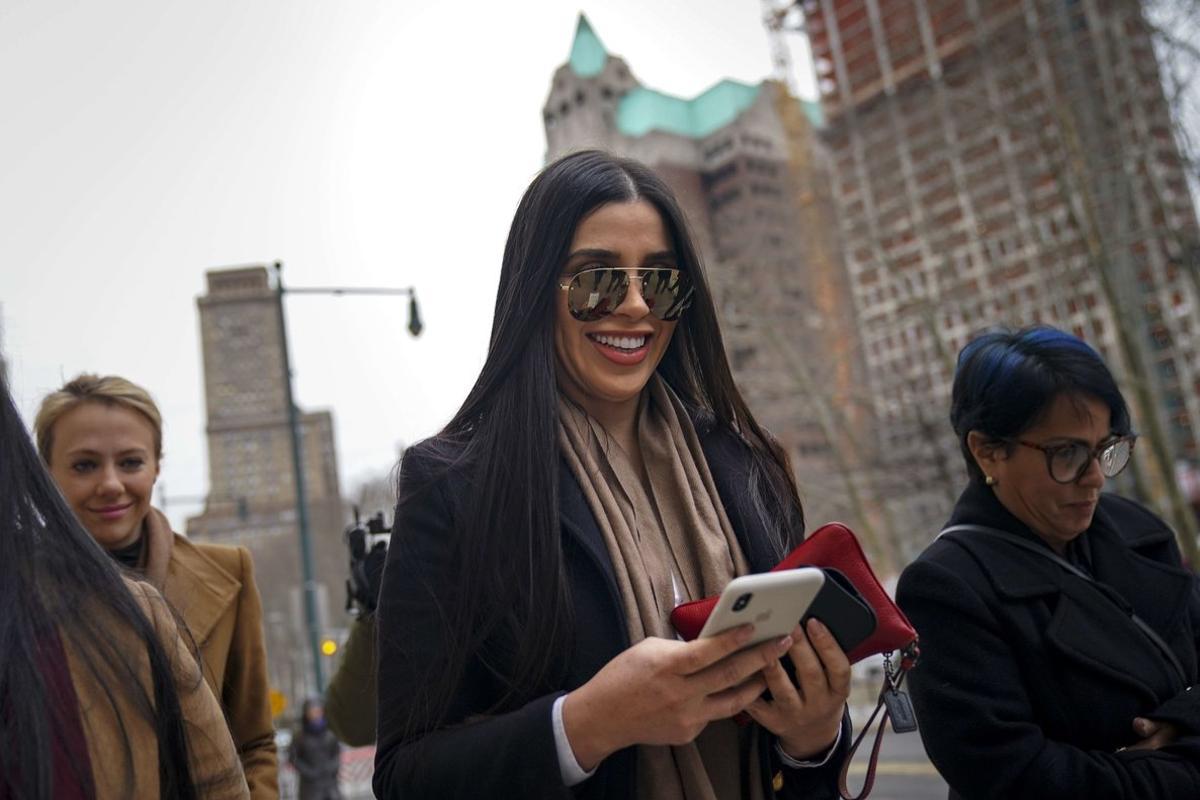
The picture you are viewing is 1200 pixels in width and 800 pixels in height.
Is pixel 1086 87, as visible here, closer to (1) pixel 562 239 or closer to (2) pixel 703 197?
(1) pixel 562 239

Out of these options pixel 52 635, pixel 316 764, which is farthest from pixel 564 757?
pixel 316 764

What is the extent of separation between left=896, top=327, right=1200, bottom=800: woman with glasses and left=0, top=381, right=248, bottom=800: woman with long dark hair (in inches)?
63.4

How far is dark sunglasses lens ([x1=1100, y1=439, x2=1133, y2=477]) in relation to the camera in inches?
108

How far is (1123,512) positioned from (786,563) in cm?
156

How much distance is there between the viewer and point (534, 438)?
6.97ft

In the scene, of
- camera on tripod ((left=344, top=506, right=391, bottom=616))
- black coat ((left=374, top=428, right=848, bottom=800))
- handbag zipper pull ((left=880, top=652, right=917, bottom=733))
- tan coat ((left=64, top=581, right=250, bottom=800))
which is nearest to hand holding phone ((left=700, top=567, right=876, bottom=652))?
handbag zipper pull ((left=880, top=652, right=917, bottom=733))

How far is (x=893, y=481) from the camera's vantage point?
23.2m

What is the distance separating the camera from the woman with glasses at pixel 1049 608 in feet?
8.14

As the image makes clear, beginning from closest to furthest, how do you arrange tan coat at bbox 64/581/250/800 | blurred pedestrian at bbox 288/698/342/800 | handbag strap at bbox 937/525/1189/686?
tan coat at bbox 64/581/250/800 → handbag strap at bbox 937/525/1189/686 → blurred pedestrian at bbox 288/698/342/800

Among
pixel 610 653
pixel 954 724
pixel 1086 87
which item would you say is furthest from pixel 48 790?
pixel 1086 87

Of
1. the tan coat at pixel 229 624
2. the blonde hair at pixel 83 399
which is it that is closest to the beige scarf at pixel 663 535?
the tan coat at pixel 229 624

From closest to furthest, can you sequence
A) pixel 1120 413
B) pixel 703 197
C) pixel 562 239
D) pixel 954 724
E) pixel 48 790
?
pixel 48 790, pixel 562 239, pixel 954 724, pixel 1120 413, pixel 703 197

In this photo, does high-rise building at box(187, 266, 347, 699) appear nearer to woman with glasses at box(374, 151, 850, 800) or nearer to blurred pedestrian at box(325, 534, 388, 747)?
blurred pedestrian at box(325, 534, 388, 747)

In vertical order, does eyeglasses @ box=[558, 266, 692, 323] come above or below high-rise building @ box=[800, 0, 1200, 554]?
below
